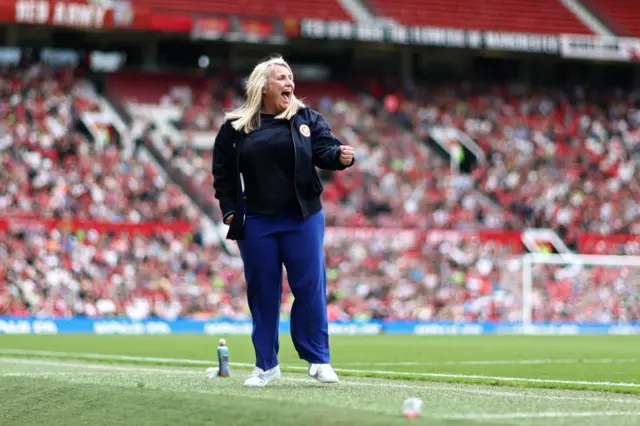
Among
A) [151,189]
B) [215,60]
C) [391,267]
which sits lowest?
[391,267]

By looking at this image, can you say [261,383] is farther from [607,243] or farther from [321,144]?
[607,243]

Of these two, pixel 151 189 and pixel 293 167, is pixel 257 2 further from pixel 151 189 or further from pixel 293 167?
pixel 293 167

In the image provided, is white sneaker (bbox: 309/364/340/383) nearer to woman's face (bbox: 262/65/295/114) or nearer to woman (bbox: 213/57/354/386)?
woman (bbox: 213/57/354/386)

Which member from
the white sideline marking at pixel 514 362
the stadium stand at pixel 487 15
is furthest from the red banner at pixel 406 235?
the white sideline marking at pixel 514 362

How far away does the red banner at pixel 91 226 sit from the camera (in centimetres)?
2631

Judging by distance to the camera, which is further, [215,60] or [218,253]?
[215,60]

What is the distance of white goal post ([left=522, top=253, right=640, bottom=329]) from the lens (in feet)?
96.2

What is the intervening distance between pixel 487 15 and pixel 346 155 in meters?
32.5

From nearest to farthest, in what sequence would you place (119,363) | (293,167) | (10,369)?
(293,167), (10,369), (119,363)

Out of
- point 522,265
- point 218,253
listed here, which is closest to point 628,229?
point 522,265

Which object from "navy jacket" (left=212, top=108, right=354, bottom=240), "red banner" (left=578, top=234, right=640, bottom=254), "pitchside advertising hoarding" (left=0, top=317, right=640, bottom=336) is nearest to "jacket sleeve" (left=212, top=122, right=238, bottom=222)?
"navy jacket" (left=212, top=108, right=354, bottom=240)

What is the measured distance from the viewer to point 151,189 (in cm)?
2917

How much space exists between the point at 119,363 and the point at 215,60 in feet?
80.4

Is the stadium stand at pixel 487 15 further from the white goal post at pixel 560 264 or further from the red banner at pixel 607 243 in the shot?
the white goal post at pixel 560 264
